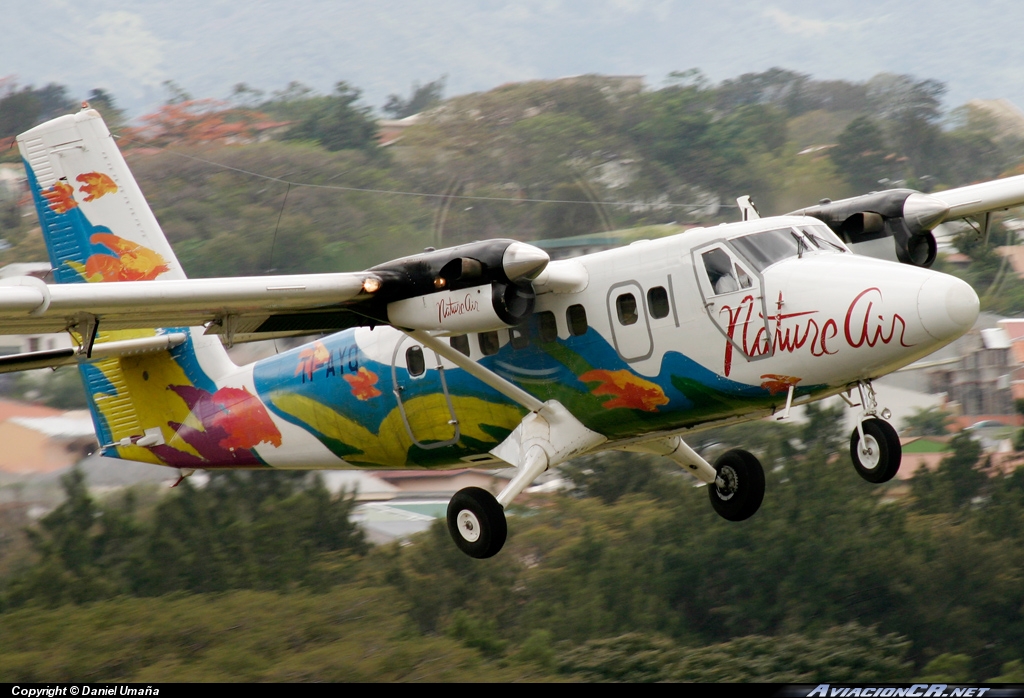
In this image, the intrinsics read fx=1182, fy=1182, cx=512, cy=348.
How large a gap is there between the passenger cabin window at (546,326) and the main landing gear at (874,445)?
281 centimetres

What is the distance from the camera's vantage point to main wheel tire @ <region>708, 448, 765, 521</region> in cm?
1267

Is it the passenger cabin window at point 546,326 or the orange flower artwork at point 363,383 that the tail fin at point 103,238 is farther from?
the passenger cabin window at point 546,326

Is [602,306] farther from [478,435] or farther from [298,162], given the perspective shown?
[298,162]

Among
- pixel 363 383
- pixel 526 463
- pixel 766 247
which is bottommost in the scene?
pixel 526 463

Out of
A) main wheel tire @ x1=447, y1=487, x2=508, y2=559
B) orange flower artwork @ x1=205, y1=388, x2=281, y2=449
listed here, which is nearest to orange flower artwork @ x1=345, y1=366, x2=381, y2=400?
orange flower artwork @ x1=205, y1=388, x2=281, y2=449

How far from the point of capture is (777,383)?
1037 centimetres

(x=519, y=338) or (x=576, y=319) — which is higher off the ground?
(x=576, y=319)

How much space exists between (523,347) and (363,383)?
6.90 ft

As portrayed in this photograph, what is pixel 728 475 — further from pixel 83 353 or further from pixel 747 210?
pixel 83 353

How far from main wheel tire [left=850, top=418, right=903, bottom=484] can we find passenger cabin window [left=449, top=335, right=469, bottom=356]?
3.78 meters

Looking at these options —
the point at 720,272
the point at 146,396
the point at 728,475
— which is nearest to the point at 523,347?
the point at 720,272

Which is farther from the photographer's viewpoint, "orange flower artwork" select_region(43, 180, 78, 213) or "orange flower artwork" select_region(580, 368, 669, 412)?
"orange flower artwork" select_region(43, 180, 78, 213)

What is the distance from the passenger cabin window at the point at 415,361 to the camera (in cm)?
1210

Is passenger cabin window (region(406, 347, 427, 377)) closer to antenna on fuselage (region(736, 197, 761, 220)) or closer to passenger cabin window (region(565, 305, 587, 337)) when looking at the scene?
passenger cabin window (region(565, 305, 587, 337))
